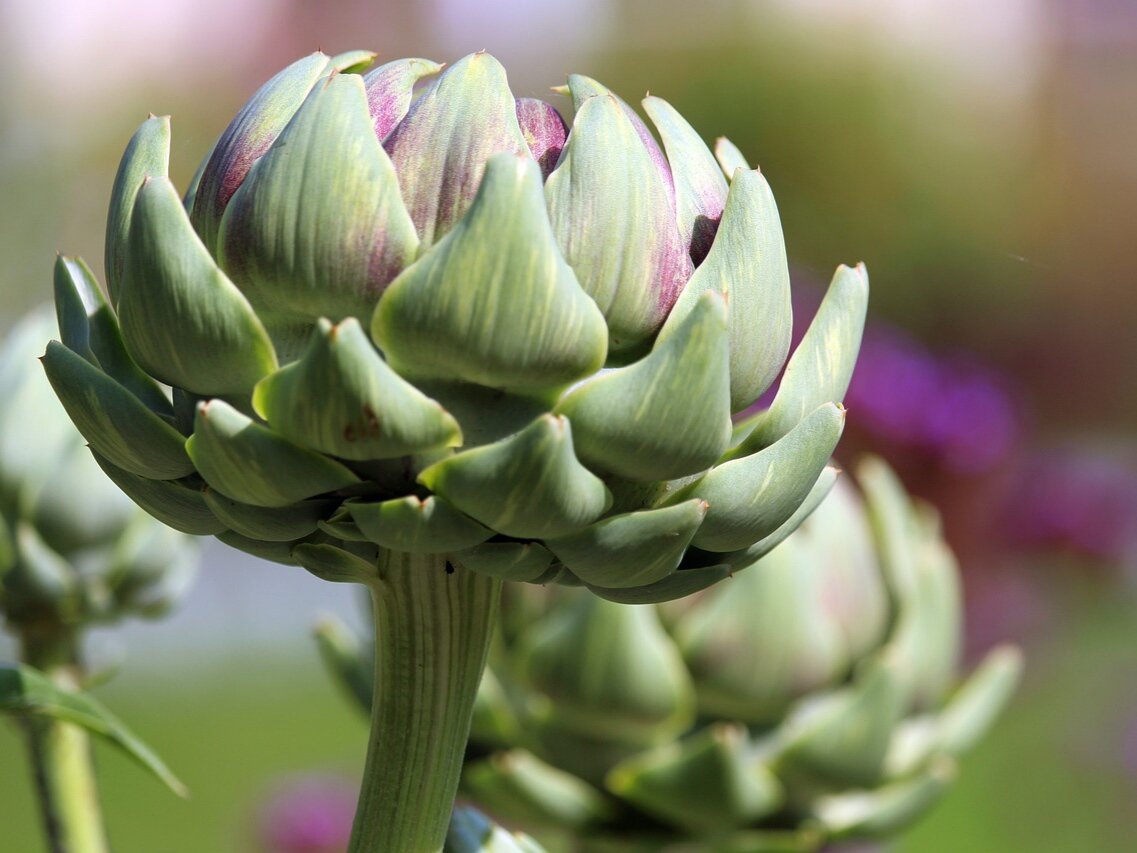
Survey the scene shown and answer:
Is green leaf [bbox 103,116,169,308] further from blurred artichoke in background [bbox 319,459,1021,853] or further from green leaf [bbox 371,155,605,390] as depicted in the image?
blurred artichoke in background [bbox 319,459,1021,853]

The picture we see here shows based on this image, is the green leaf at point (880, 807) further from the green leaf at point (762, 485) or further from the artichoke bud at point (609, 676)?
the green leaf at point (762, 485)

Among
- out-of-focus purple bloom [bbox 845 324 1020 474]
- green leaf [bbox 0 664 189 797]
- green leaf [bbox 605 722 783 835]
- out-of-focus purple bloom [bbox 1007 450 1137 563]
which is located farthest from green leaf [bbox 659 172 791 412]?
out-of-focus purple bloom [bbox 1007 450 1137 563]

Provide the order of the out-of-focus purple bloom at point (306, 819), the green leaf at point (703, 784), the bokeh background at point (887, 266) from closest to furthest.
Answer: the green leaf at point (703, 784), the out-of-focus purple bloom at point (306, 819), the bokeh background at point (887, 266)

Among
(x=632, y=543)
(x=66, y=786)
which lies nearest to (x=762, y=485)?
(x=632, y=543)

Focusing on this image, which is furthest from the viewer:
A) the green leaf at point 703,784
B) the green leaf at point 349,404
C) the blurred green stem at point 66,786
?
the green leaf at point 703,784

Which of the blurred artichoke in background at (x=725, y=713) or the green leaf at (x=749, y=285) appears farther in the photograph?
the blurred artichoke in background at (x=725, y=713)

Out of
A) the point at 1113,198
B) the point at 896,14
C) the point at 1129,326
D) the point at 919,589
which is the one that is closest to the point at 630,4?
the point at 896,14

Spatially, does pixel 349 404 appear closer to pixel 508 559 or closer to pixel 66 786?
pixel 508 559

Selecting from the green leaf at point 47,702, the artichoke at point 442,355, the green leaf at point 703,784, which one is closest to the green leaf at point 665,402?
the artichoke at point 442,355

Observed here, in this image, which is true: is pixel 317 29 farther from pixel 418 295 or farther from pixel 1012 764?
pixel 418 295
